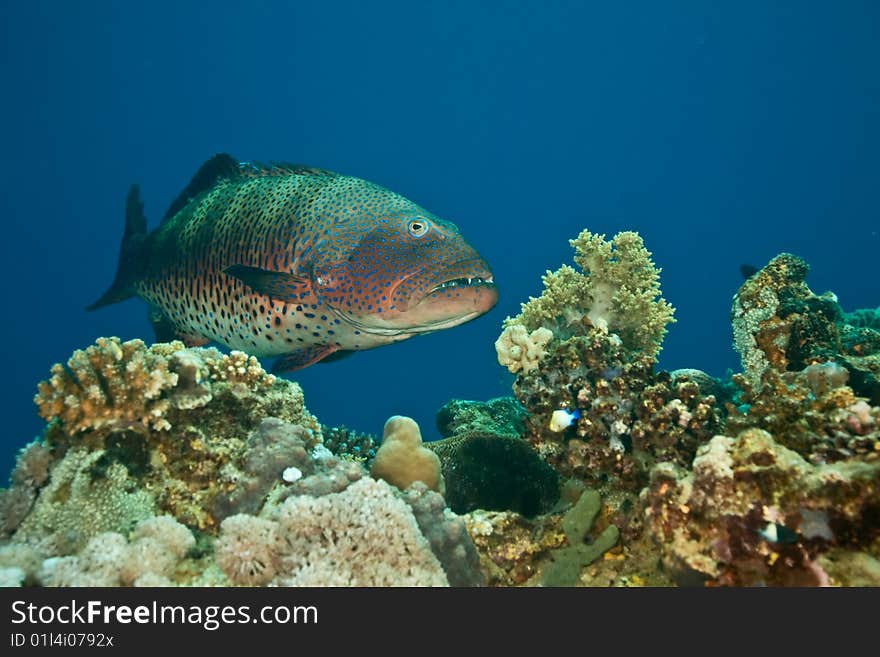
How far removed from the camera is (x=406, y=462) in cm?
384

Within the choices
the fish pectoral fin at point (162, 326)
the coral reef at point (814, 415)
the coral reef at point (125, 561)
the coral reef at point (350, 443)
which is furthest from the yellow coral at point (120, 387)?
the coral reef at point (814, 415)

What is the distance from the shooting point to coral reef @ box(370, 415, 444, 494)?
381cm

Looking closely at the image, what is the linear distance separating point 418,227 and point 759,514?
348 centimetres

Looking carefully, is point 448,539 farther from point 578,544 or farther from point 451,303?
point 451,303

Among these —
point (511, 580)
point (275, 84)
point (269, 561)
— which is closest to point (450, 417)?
point (511, 580)

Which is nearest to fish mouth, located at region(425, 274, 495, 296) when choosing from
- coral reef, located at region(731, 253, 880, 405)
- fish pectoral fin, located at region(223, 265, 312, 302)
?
fish pectoral fin, located at region(223, 265, 312, 302)

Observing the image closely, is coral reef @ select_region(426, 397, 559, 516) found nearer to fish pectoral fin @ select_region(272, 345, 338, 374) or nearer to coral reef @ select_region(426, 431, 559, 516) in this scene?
coral reef @ select_region(426, 431, 559, 516)

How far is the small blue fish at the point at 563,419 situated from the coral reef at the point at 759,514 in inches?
47.8

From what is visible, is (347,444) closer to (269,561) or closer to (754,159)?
(269,561)

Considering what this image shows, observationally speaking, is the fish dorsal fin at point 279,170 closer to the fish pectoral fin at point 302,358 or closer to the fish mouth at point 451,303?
the fish pectoral fin at point 302,358

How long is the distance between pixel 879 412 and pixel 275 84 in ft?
478

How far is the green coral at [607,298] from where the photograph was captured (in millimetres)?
5273

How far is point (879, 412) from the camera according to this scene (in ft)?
8.87

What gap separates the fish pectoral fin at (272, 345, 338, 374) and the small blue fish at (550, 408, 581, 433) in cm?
244
